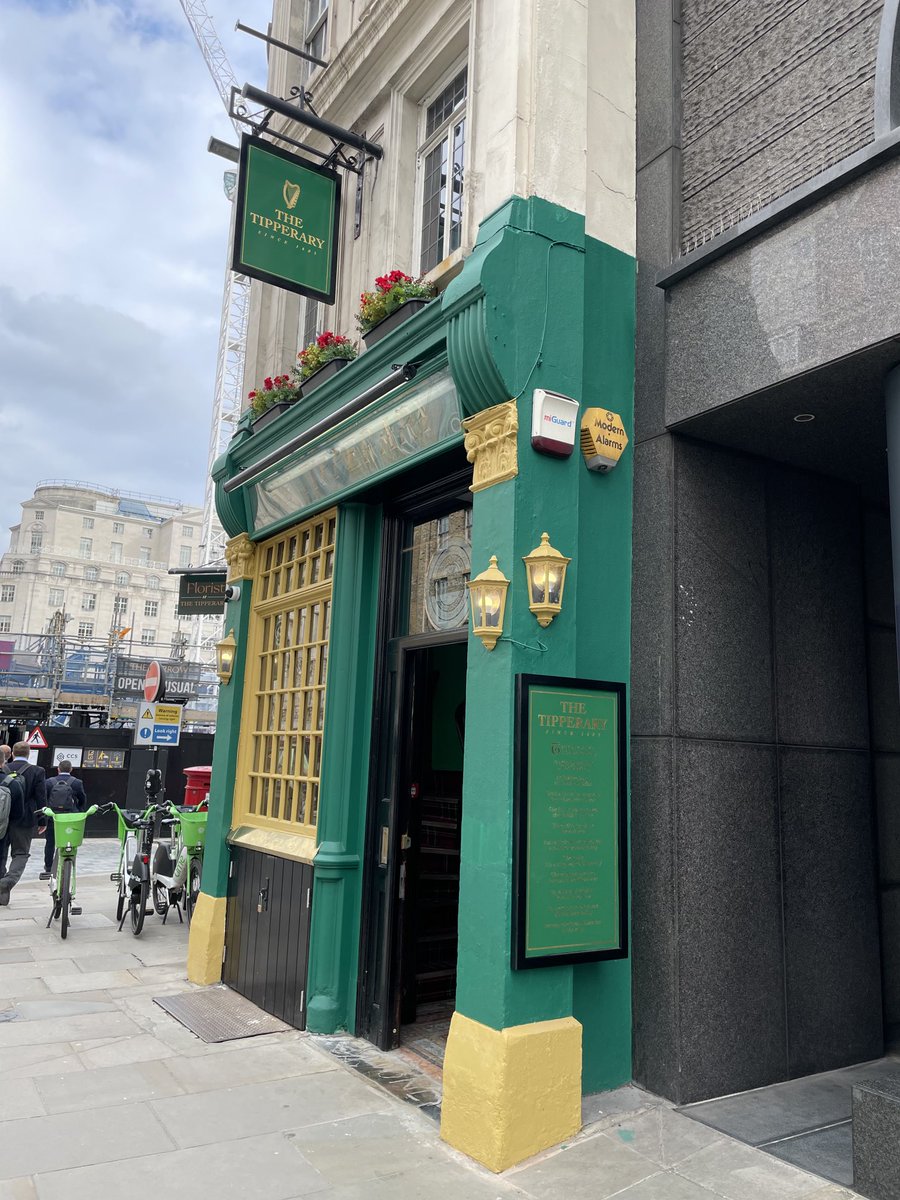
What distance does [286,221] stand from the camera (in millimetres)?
8500

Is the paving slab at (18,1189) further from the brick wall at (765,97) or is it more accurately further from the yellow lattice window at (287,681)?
the brick wall at (765,97)

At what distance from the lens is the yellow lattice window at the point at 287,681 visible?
7.94 meters

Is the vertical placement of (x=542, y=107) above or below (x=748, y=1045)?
above

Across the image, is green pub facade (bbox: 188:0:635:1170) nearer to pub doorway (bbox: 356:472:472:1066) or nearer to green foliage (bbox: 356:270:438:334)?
pub doorway (bbox: 356:472:472:1066)

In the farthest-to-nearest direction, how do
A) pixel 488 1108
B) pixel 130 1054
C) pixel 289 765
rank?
pixel 289 765 → pixel 130 1054 → pixel 488 1108

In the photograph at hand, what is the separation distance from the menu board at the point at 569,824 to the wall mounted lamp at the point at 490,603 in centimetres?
32

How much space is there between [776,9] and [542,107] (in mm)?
1631

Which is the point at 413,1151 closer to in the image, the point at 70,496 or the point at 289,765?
the point at 289,765

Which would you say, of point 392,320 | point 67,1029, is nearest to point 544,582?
point 392,320

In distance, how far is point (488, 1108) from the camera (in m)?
4.79

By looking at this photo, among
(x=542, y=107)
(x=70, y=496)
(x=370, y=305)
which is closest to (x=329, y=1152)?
(x=370, y=305)

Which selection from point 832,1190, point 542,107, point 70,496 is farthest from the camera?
point 70,496

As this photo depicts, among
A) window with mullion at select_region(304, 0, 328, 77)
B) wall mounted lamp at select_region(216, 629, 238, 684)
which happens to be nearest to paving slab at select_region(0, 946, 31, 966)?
wall mounted lamp at select_region(216, 629, 238, 684)

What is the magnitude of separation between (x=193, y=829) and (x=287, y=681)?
2.97 metres
